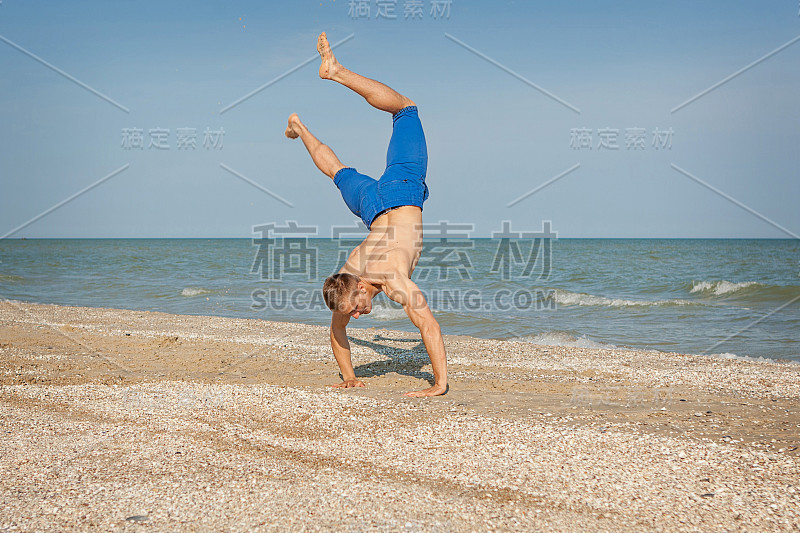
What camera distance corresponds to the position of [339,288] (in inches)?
222

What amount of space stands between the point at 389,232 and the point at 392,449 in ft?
7.73

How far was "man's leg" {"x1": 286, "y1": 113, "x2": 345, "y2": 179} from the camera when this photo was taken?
22.6 ft

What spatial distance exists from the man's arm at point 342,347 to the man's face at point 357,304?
591 millimetres

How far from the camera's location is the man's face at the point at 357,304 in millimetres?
5668

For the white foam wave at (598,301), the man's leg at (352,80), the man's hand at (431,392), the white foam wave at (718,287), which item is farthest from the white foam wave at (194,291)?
the white foam wave at (718,287)

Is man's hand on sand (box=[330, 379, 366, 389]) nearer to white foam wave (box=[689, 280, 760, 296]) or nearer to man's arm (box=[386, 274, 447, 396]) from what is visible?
man's arm (box=[386, 274, 447, 396])

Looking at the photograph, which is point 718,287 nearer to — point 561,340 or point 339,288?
point 561,340

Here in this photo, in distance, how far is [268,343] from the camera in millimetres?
10219

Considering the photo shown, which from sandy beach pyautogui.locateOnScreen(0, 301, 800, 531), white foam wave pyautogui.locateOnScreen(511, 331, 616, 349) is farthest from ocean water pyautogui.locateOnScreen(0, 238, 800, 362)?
sandy beach pyautogui.locateOnScreen(0, 301, 800, 531)

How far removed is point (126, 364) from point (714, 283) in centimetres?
2141

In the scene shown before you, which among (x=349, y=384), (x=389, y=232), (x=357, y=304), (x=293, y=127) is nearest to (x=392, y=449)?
(x=357, y=304)

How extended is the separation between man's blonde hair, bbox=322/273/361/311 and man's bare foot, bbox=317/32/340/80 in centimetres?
205

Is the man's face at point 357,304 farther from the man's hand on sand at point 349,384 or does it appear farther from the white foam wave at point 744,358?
the white foam wave at point 744,358

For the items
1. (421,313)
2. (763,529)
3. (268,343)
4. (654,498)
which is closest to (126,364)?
(268,343)
